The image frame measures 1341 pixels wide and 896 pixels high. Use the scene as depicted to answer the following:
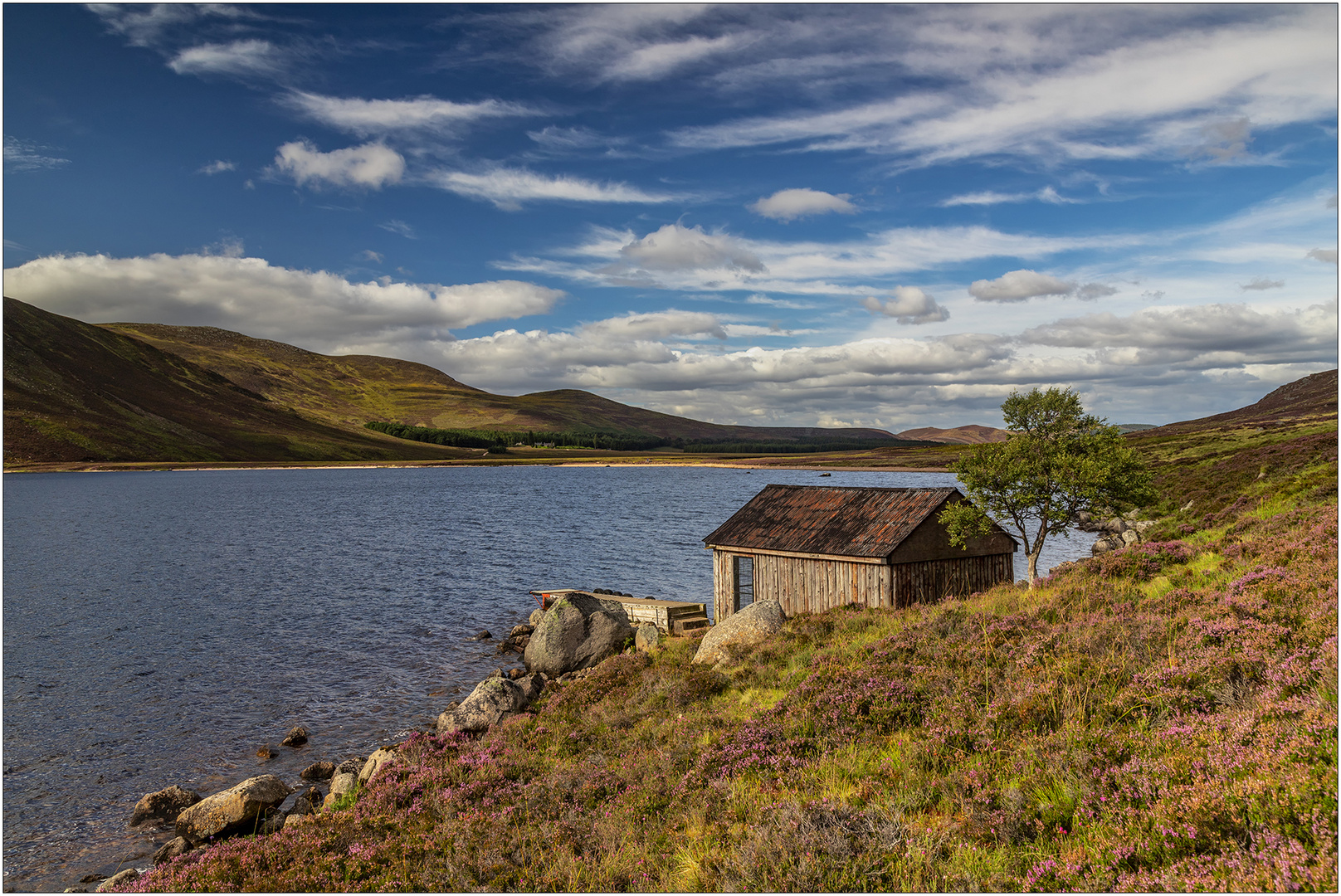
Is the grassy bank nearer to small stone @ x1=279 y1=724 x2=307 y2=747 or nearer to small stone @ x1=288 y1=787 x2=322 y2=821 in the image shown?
small stone @ x1=288 y1=787 x2=322 y2=821

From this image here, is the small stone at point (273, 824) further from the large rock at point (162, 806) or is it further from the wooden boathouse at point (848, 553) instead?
the wooden boathouse at point (848, 553)

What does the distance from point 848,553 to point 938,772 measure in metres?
16.1

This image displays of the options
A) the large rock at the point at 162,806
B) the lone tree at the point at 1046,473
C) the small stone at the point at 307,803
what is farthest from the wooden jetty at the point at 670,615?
the large rock at the point at 162,806

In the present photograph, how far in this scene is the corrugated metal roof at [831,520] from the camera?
25.8 meters

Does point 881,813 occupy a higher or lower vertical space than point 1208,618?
lower

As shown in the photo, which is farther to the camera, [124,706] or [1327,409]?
[1327,409]

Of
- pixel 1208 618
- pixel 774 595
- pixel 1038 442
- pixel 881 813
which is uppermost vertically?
pixel 1038 442

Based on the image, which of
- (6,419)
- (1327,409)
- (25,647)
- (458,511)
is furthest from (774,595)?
(6,419)

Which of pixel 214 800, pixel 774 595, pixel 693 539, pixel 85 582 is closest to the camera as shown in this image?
pixel 214 800

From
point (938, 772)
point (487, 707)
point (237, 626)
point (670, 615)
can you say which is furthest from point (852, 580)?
point (237, 626)

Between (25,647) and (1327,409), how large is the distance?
15307cm

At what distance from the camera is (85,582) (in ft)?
156

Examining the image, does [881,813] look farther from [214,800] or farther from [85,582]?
[85,582]

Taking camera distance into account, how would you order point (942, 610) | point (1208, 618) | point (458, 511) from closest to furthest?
point (1208, 618) → point (942, 610) → point (458, 511)
